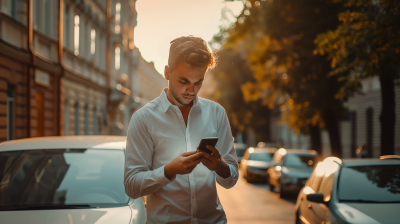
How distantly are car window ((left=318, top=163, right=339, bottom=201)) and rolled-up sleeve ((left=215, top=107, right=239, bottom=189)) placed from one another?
10.9 ft

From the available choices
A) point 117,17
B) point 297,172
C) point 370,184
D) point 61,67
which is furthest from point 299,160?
point 117,17

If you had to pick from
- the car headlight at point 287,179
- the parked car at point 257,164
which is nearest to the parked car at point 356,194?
the car headlight at point 287,179

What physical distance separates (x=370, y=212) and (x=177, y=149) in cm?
314

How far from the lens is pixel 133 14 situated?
39719 mm

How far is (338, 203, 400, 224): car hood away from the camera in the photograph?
14.8ft

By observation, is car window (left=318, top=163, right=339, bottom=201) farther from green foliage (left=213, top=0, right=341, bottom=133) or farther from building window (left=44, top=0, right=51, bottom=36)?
building window (left=44, top=0, right=51, bottom=36)

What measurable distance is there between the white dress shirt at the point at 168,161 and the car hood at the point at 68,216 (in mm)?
1142

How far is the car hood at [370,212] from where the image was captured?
4.50m

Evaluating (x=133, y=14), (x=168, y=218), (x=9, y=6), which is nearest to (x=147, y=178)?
(x=168, y=218)

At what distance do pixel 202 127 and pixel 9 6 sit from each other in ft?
40.8

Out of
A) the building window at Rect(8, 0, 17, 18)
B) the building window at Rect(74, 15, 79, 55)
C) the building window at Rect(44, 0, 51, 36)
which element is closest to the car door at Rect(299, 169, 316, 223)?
the building window at Rect(8, 0, 17, 18)

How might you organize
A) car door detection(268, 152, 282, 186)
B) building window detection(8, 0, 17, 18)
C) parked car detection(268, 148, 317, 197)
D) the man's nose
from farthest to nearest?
car door detection(268, 152, 282, 186)
parked car detection(268, 148, 317, 197)
building window detection(8, 0, 17, 18)
the man's nose

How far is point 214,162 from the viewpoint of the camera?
7.18 feet

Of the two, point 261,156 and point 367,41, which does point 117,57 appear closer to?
point 261,156
